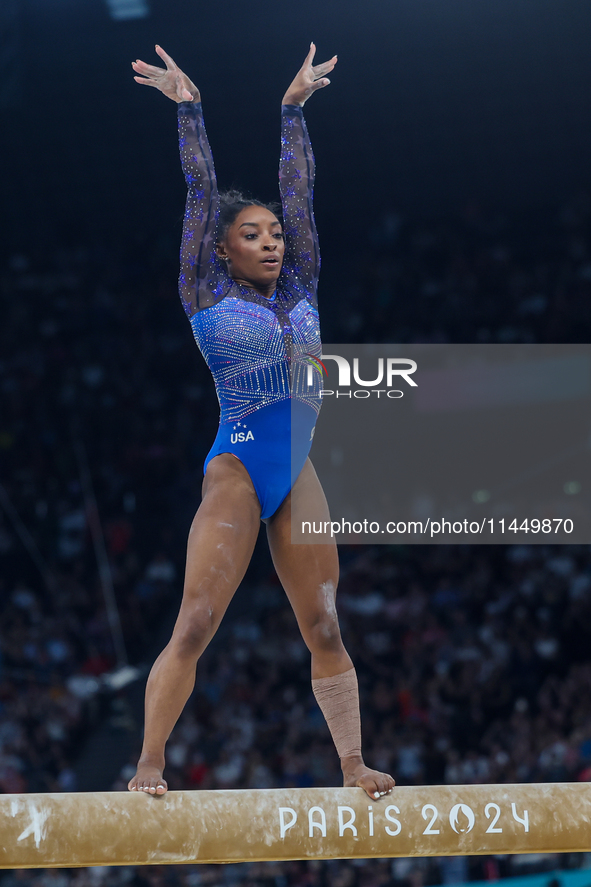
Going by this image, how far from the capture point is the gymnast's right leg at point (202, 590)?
337cm

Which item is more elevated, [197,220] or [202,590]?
[197,220]

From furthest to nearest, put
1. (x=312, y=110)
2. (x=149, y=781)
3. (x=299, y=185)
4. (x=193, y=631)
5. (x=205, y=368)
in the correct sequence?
(x=312, y=110) → (x=205, y=368) → (x=299, y=185) → (x=193, y=631) → (x=149, y=781)

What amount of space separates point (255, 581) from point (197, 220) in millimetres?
5895

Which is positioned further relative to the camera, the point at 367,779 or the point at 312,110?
the point at 312,110

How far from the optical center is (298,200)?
391cm

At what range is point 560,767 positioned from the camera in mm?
7129

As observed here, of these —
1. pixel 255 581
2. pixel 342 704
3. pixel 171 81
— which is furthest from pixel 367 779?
pixel 255 581

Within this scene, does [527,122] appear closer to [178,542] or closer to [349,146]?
[349,146]

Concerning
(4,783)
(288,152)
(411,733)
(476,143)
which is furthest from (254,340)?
(476,143)

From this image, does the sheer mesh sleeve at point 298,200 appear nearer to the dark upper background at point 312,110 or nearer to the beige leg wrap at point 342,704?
the beige leg wrap at point 342,704

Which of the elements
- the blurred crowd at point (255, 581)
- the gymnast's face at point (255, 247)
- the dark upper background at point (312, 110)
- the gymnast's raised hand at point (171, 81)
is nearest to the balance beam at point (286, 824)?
the gymnast's face at point (255, 247)

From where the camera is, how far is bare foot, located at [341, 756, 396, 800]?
3.39 metres

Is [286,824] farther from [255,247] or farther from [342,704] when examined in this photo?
[255,247]

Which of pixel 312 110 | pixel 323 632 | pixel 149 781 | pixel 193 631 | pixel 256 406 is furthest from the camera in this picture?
pixel 312 110
